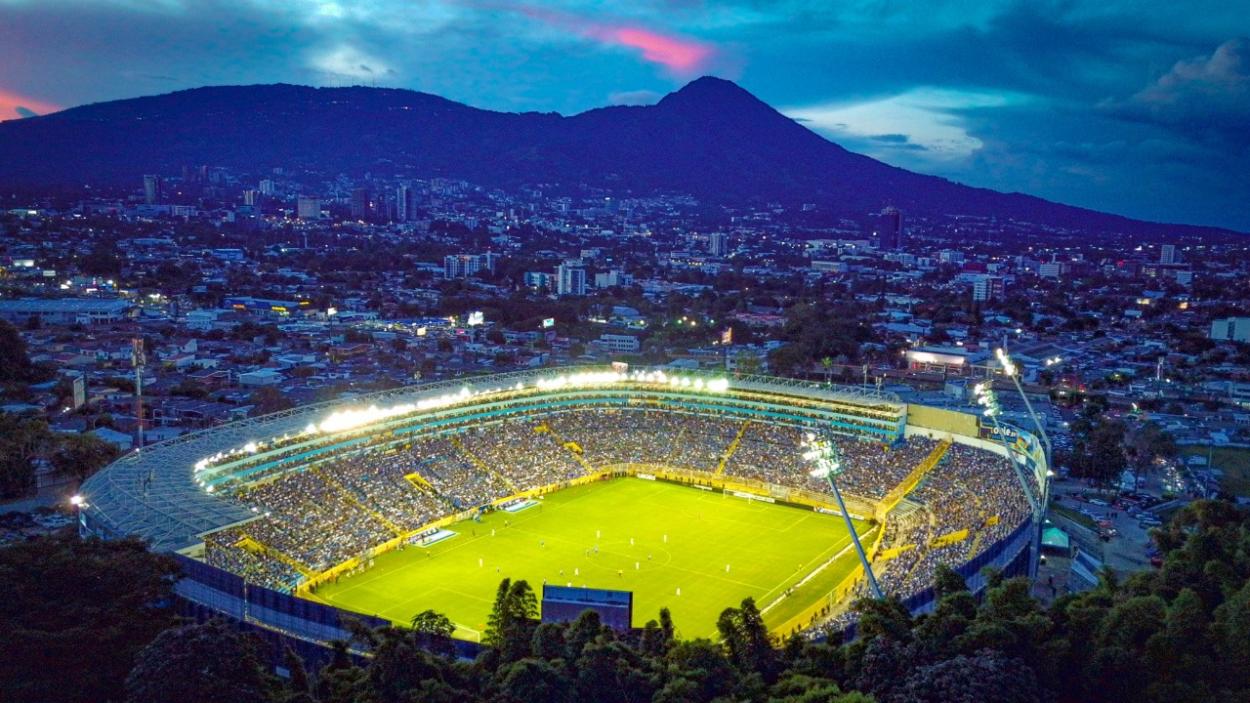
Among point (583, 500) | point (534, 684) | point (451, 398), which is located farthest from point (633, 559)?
point (534, 684)

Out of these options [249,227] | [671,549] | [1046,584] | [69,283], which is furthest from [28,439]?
[249,227]

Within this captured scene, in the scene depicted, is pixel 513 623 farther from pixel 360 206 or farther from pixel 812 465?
pixel 360 206

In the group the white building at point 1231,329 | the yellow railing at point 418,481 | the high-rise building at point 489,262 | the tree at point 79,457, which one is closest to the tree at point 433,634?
the yellow railing at point 418,481

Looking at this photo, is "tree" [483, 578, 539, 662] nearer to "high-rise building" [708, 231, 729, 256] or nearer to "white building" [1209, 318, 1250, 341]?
"white building" [1209, 318, 1250, 341]

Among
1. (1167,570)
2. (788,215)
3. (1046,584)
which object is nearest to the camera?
(1167,570)

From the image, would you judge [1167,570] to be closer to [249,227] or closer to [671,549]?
Answer: [671,549]

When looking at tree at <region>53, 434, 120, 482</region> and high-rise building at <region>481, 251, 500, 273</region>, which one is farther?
high-rise building at <region>481, 251, 500, 273</region>

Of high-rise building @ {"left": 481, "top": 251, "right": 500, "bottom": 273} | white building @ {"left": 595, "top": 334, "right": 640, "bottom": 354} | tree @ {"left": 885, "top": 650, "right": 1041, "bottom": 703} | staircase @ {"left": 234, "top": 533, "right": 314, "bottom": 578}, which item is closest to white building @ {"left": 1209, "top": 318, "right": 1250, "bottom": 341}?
white building @ {"left": 595, "top": 334, "right": 640, "bottom": 354}
